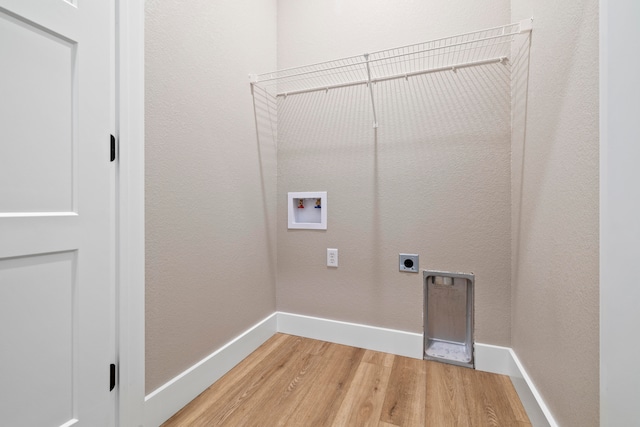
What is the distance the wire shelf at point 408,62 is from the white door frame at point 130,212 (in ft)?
2.39

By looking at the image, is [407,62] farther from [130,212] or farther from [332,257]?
[130,212]

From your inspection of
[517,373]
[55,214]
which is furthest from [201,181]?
[517,373]

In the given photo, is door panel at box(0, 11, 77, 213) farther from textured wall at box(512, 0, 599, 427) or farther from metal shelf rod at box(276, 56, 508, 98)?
textured wall at box(512, 0, 599, 427)

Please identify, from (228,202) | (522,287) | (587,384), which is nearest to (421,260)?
(522,287)

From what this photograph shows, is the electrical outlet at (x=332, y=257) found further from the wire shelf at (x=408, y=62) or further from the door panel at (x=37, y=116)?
the door panel at (x=37, y=116)

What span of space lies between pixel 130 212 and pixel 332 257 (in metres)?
1.13

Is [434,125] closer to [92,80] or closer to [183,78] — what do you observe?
[183,78]

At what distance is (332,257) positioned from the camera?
1.74 metres

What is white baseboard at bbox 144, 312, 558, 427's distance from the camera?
3.41 ft

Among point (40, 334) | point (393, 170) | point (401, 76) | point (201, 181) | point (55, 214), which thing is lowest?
point (40, 334)

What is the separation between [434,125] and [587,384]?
1.25 m

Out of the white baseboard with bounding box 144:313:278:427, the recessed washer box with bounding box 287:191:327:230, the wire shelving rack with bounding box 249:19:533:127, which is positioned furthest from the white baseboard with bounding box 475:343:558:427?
the wire shelving rack with bounding box 249:19:533:127

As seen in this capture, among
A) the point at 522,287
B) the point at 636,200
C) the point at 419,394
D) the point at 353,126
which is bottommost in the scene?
the point at 419,394

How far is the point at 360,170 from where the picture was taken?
1673 millimetres
